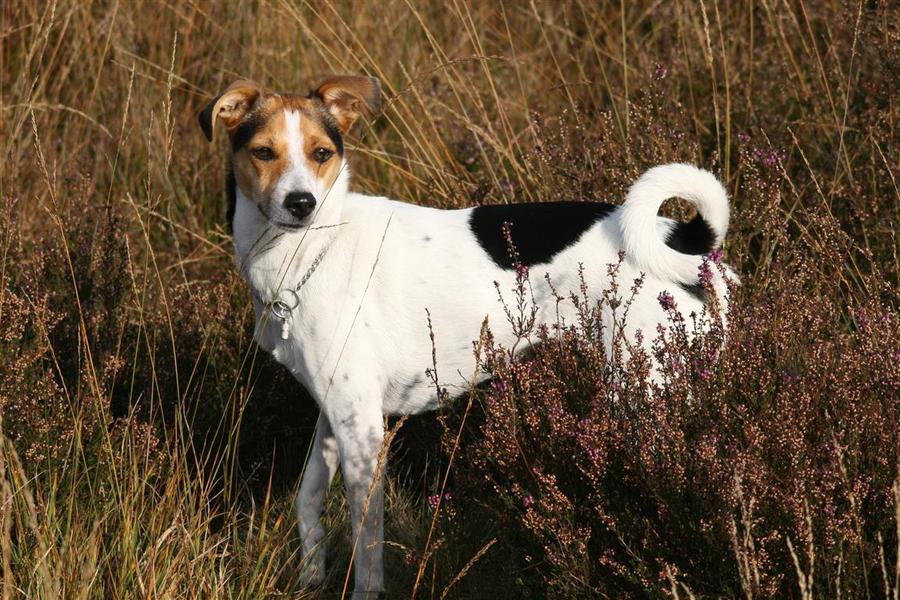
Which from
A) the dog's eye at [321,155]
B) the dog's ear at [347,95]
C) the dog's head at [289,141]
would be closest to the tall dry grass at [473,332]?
the dog's ear at [347,95]

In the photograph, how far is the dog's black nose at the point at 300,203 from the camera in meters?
3.31

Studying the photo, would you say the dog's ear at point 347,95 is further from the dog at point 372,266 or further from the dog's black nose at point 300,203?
the dog's black nose at point 300,203

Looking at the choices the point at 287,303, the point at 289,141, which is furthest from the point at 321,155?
the point at 287,303

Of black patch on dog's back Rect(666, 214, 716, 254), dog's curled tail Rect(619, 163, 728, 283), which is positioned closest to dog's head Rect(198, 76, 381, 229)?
dog's curled tail Rect(619, 163, 728, 283)

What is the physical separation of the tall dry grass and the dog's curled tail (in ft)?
0.81

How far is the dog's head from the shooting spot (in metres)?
3.37

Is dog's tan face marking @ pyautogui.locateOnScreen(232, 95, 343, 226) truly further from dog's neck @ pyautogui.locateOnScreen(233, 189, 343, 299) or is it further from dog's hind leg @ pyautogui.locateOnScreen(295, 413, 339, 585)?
dog's hind leg @ pyautogui.locateOnScreen(295, 413, 339, 585)

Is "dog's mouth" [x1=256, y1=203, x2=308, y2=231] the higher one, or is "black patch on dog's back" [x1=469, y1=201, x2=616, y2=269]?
"black patch on dog's back" [x1=469, y1=201, x2=616, y2=269]

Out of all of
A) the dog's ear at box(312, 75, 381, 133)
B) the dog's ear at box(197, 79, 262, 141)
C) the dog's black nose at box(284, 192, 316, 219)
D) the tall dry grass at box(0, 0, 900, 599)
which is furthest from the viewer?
the dog's ear at box(312, 75, 381, 133)

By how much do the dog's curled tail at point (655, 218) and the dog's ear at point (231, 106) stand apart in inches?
52.6

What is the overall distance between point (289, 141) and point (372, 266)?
0.49 meters

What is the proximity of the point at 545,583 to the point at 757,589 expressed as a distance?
31.7 inches

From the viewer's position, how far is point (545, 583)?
3035mm

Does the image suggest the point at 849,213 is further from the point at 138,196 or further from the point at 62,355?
the point at 138,196
